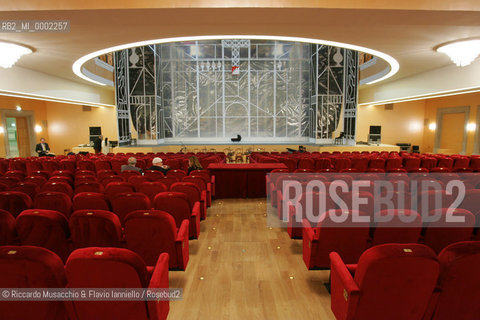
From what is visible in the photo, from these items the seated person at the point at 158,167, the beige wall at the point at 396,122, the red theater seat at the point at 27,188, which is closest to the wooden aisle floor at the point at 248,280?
the seated person at the point at 158,167

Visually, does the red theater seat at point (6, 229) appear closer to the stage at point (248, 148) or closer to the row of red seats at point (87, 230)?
the row of red seats at point (87, 230)

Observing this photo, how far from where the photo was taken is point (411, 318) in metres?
1.90

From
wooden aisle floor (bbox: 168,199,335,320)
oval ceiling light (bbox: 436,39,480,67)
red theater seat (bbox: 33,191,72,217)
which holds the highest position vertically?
oval ceiling light (bbox: 436,39,480,67)

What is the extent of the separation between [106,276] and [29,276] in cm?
47

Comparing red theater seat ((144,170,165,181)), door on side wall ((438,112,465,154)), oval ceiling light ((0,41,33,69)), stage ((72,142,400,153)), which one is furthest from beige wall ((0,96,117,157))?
door on side wall ((438,112,465,154))

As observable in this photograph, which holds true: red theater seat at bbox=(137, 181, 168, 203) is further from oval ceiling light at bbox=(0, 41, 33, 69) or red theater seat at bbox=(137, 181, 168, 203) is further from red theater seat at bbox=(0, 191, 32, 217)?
oval ceiling light at bbox=(0, 41, 33, 69)

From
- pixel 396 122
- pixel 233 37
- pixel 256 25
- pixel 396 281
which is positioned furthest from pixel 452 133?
pixel 396 281

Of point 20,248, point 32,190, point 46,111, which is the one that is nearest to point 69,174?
point 32,190

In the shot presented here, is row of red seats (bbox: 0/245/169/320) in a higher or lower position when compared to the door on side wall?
lower

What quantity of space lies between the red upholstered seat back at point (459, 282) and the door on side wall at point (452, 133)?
16.1 meters

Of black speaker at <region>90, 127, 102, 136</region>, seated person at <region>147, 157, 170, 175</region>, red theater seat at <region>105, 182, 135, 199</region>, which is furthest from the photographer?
black speaker at <region>90, 127, 102, 136</region>

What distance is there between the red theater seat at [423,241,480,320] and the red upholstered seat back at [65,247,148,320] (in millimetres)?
2034

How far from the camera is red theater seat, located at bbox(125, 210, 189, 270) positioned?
8.84ft

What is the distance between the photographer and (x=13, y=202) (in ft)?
11.3
